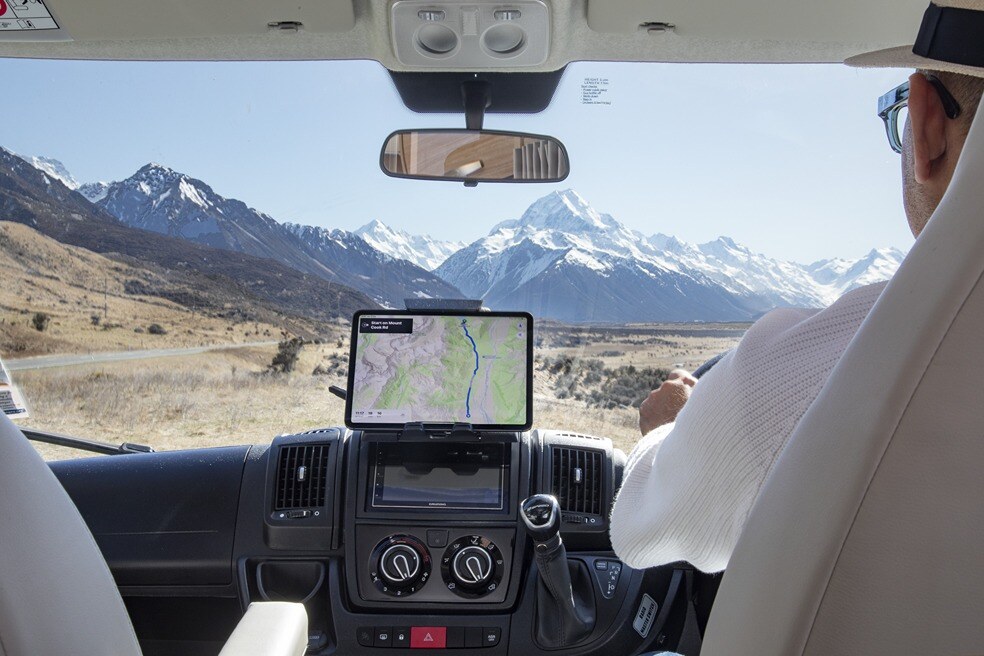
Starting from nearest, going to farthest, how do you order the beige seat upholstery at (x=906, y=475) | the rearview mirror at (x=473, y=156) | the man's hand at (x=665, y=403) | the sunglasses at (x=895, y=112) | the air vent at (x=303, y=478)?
the beige seat upholstery at (x=906, y=475) → the sunglasses at (x=895, y=112) → the man's hand at (x=665, y=403) → the air vent at (x=303, y=478) → the rearview mirror at (x=473, y=156)

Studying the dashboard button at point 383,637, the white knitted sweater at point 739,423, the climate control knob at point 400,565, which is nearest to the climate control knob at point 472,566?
the climate control knob at point 400,565

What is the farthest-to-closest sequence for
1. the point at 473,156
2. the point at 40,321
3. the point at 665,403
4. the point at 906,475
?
the point at 40,321 → the point at 473,156 → the point at 665,403 → the point at 906,475

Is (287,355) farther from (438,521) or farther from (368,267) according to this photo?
(438,521)

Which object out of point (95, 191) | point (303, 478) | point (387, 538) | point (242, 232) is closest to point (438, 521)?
point (387, 538)

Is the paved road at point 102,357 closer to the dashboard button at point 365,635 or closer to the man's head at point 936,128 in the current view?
the dashboard button at point 365,635

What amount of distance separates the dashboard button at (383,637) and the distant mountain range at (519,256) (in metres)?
1.30

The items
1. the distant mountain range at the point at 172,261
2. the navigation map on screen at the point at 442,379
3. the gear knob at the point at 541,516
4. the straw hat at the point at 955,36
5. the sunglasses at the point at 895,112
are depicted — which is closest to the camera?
the straw hat at the point at 955,36

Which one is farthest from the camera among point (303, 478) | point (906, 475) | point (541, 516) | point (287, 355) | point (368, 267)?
point (368, 267)

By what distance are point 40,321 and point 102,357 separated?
0.97 ft

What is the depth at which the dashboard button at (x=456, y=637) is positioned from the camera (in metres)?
2.93

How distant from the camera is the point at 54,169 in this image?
3.49 m

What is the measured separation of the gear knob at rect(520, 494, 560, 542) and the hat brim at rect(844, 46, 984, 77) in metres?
1.54

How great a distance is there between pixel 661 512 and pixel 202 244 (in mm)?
2850

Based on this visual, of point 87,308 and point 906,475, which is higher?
point 87,308
